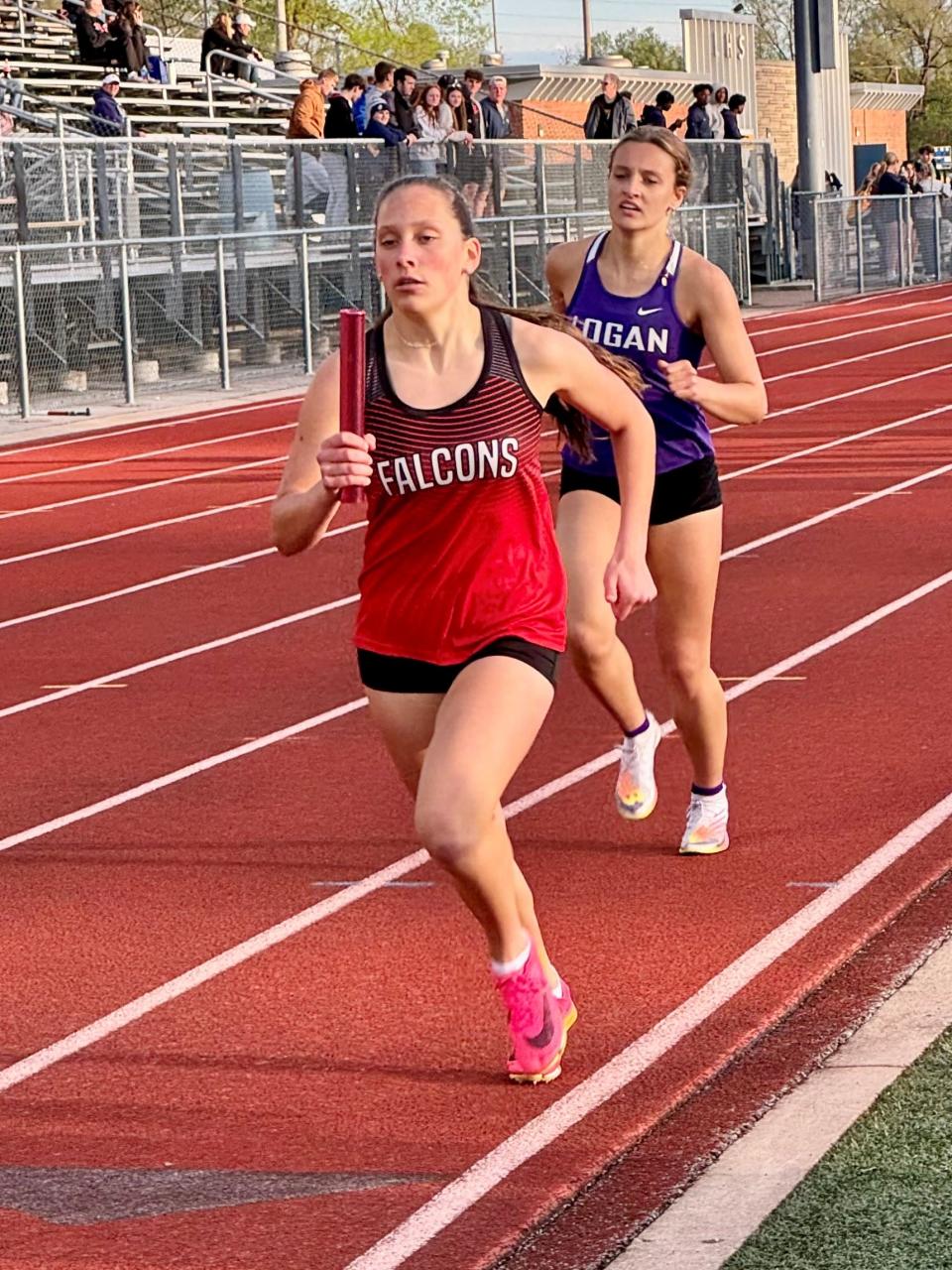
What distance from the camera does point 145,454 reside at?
1966 centimetres

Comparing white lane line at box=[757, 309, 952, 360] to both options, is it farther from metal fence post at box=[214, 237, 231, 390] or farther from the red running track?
the red running track

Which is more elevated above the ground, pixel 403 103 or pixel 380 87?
pixel 380 87

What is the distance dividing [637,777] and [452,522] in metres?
2.24

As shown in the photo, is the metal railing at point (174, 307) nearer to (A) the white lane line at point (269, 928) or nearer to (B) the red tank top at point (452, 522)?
(A) the white lane line at point (269, 928)

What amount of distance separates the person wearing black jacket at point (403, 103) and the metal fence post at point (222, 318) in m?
4.94

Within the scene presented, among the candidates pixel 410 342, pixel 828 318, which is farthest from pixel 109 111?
pixel 410 342

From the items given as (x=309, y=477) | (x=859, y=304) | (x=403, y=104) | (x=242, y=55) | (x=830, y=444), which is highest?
(x=242, y=55)

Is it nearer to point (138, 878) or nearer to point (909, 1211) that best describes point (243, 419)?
point (138, 878)

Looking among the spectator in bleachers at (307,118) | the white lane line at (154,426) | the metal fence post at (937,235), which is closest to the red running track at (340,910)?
the white lane line at (154,426)

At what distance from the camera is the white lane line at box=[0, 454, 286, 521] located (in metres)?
16.4

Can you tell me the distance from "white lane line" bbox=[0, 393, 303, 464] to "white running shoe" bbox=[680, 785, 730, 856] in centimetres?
1317

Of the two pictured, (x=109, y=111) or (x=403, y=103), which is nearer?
(x=109, y=111)

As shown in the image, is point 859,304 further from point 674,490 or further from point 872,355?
point 674,490

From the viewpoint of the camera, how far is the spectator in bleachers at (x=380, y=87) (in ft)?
93.3
